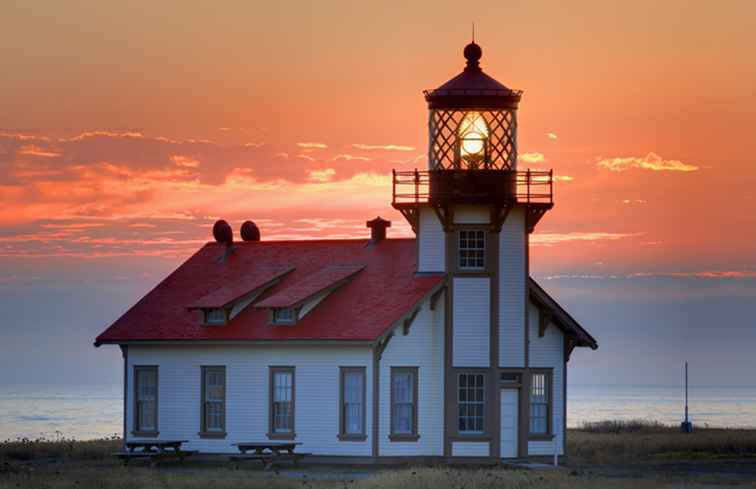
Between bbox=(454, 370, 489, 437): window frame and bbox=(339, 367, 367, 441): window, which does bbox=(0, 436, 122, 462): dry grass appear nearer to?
bbox=(339, 367, 367, 441): window

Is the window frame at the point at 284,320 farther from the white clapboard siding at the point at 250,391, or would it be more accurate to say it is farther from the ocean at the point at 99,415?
the ocean at the point at 99,415

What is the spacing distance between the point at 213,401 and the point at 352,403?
15.2 feet

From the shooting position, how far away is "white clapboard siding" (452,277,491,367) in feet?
174

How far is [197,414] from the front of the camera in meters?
55.2

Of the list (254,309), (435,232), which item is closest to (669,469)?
(435,232)

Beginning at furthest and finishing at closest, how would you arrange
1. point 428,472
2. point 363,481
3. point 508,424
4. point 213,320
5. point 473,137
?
point 213,320 → point 473,137 → point 508,424 → point 428,472 → point 363,481

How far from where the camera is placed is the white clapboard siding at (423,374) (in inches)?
2069

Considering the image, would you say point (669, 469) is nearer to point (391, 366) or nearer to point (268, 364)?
point (391, 366)

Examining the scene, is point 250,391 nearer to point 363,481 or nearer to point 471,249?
point 471,249

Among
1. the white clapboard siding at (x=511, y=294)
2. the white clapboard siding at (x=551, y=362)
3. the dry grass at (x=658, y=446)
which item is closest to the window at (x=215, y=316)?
the white clapboard siding at (x=511, y=294)

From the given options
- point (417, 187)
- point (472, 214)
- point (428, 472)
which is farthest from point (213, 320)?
point (428, 472)

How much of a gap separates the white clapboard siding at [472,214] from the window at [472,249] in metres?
0.28

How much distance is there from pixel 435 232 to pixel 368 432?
A: 5.92 meters

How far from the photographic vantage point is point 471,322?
53.1m
